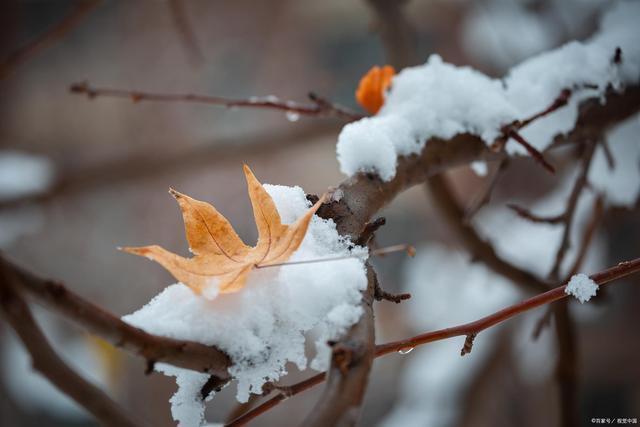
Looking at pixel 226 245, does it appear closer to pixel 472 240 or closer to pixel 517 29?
pixel 472 240

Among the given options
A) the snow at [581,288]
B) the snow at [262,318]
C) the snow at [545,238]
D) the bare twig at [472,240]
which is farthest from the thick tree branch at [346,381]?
the snow at [545,238]

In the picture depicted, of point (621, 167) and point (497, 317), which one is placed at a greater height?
point (621, 167)

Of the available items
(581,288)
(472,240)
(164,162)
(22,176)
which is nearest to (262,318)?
→ (581,288)

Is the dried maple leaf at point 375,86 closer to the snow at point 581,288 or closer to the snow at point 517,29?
the snow at point 581,288

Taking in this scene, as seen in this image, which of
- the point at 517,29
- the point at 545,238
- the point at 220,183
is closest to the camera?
the point at 545,238

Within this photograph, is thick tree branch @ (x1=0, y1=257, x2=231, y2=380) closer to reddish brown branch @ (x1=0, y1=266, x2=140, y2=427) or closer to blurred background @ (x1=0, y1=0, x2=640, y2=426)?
reddish brown branch @ (x1=0, y1=266, x2=140, y2=427)

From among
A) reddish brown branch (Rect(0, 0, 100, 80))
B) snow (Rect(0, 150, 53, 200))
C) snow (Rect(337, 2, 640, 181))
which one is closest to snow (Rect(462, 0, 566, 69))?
snow (Rect(337, 2, 640, 181))
